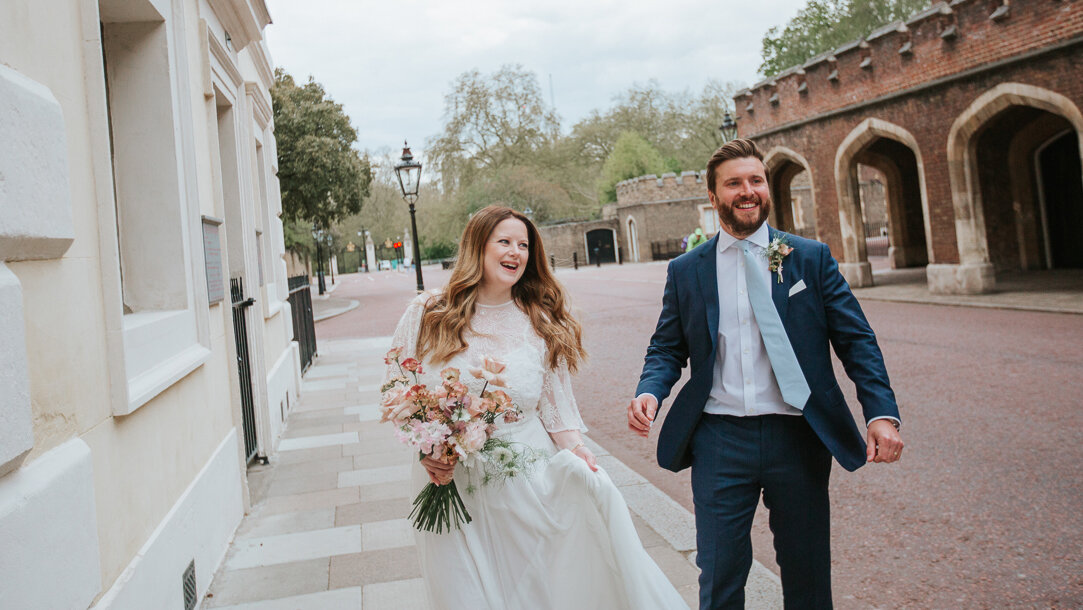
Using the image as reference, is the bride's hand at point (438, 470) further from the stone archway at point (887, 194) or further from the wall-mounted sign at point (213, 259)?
the stone archway at point (887, 194)

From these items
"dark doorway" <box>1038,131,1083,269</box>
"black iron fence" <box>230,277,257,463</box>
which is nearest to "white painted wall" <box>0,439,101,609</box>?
"black iron fence" <box>230,277,257,463</box>

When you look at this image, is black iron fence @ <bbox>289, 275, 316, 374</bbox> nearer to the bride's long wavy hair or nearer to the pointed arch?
the bride's long wavy hair

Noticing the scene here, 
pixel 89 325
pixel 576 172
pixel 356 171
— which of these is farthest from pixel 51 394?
pixel 576 172

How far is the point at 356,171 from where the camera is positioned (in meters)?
27.3

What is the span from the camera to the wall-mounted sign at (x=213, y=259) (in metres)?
4.95

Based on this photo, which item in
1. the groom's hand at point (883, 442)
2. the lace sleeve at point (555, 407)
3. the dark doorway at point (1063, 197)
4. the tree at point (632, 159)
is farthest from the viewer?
the tree at point (632, 159)

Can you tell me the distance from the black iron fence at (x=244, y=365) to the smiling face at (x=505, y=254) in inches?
146

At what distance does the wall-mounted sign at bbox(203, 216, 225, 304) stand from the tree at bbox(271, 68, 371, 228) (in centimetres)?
2038

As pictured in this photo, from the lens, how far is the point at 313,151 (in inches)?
984

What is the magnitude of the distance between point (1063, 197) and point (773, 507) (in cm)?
1979

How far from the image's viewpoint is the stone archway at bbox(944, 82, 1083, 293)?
14820mm

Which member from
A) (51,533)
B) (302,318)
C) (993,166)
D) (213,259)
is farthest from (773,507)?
(993,166)

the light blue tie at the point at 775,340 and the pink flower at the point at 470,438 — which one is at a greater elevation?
the light blue tie at the point at 775,340

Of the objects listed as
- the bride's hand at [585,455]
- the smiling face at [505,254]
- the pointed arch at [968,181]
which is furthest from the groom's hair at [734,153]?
the pointed arch at [968,181]
